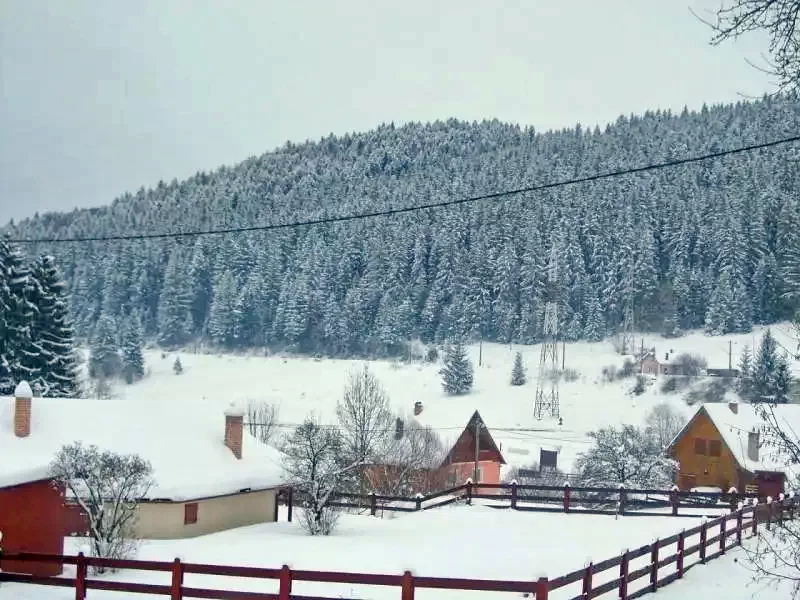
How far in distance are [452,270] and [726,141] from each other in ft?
178

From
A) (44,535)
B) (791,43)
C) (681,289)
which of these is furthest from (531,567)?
(681,289)

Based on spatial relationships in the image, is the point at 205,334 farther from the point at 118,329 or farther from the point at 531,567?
the point at 531,567

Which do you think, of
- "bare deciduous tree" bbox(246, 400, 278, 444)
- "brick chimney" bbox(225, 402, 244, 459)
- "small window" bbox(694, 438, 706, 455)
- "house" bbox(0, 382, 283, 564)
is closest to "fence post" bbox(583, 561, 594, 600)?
"house" bbox(0, 382, 283, 564)

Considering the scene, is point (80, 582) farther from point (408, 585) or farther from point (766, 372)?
point (766, 372)

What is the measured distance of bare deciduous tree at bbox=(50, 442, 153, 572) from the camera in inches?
643

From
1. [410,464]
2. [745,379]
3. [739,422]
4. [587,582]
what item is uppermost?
[745,379]

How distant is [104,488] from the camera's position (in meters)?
16.9

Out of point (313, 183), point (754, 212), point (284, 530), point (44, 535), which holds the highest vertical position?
point (313, 183)

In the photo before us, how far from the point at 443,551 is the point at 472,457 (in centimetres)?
3593

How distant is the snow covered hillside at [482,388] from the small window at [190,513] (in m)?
33.5

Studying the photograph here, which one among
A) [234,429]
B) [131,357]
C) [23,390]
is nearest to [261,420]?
[234,429]

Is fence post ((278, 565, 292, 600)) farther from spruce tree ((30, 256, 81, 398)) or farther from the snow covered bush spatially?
spruce tree ((30, 256, 81, 398))

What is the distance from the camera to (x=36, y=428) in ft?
71.2

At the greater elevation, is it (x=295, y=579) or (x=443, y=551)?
(x=295, y=579)
